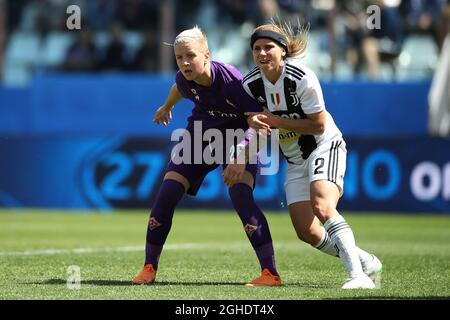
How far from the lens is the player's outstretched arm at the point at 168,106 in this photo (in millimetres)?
8773

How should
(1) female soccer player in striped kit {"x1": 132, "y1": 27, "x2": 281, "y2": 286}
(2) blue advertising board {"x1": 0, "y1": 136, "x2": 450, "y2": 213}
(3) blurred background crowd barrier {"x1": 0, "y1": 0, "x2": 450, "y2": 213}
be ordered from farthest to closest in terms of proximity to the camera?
1. (3) blurred background crowd barrier {"x1": 0, "y1": 0, "x2": 450, "y2": 213}
2. (2) blue advertising board {"x1": 0, "y1": 136, "x2": 450, "y2": 213}
3. (1) female soccer player in striped kit {"x1": 132, "y1": 27, "x2": 281, "y2": 286}

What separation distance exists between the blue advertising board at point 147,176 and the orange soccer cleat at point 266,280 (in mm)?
9989

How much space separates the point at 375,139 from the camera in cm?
1858

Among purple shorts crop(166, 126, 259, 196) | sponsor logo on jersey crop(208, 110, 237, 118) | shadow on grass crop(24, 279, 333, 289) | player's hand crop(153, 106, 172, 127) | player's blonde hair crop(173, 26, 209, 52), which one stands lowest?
shadow on grass crop(24, 279, 333, 289)

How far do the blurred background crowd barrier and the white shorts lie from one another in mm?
9993

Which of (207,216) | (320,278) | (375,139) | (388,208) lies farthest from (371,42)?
(320,278)

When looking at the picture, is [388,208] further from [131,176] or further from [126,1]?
[126,1]

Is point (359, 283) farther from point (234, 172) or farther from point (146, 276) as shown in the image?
point (146, 276)

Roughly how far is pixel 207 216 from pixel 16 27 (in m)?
6.66

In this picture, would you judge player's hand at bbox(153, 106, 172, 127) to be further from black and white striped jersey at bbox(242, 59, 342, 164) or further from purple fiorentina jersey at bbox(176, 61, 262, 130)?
black and white striped jersey at bbox(242, 59, 342, 164)

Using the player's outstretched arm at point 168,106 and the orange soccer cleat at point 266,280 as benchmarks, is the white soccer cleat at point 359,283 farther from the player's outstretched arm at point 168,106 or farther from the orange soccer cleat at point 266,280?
the player's outstretched arm at point 168,106

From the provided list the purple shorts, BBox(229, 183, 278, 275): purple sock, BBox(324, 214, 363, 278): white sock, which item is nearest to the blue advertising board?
the purple shorts

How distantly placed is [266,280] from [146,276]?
0.99 m

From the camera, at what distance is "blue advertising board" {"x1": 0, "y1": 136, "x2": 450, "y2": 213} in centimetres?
1819
